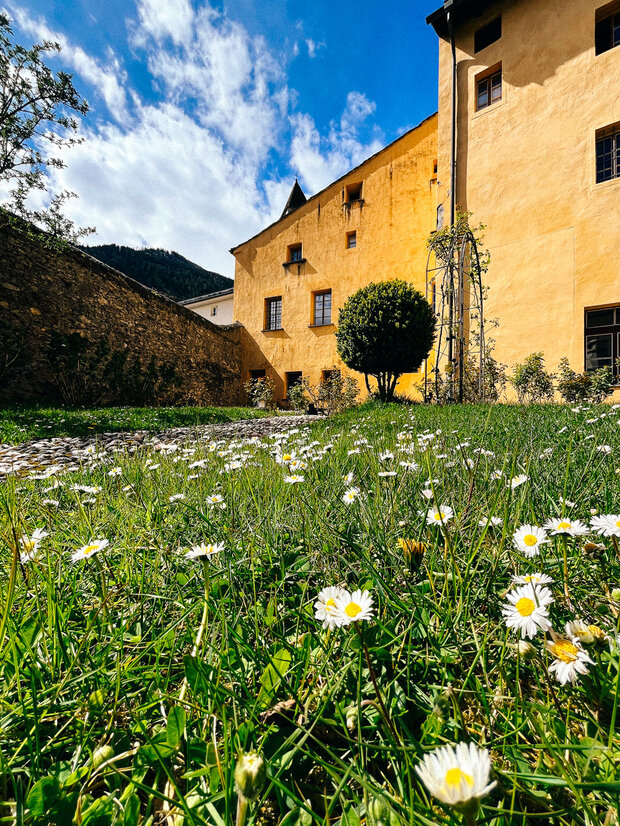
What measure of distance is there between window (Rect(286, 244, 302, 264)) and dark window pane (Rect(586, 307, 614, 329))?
31.1 ft

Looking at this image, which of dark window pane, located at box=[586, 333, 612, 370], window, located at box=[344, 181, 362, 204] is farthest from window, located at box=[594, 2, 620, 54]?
window, located at box=[344, 181, 362, 204]

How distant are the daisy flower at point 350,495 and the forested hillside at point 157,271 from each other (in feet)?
99.1

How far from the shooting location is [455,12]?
Result: 9.02 meters

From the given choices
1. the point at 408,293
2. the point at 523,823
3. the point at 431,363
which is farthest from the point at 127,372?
the point at 523,823

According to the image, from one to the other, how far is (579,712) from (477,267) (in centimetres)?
768

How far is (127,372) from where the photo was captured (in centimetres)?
921

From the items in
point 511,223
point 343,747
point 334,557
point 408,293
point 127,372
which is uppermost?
point 511,223

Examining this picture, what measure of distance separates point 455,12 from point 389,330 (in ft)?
29.6

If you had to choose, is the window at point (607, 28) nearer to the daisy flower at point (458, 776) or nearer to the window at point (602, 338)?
the window at point (602, 338)

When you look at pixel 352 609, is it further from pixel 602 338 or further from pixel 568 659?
pixel 602 338

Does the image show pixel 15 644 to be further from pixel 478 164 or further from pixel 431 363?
pixel 478 164

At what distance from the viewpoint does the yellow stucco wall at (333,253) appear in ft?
Result: 35.6

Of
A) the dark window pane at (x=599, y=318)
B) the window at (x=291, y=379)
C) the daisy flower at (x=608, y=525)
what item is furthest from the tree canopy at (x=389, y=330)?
the daisy flower at (x=608, y=525)

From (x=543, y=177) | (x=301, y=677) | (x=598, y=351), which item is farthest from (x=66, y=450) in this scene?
(x=543, y=177)
